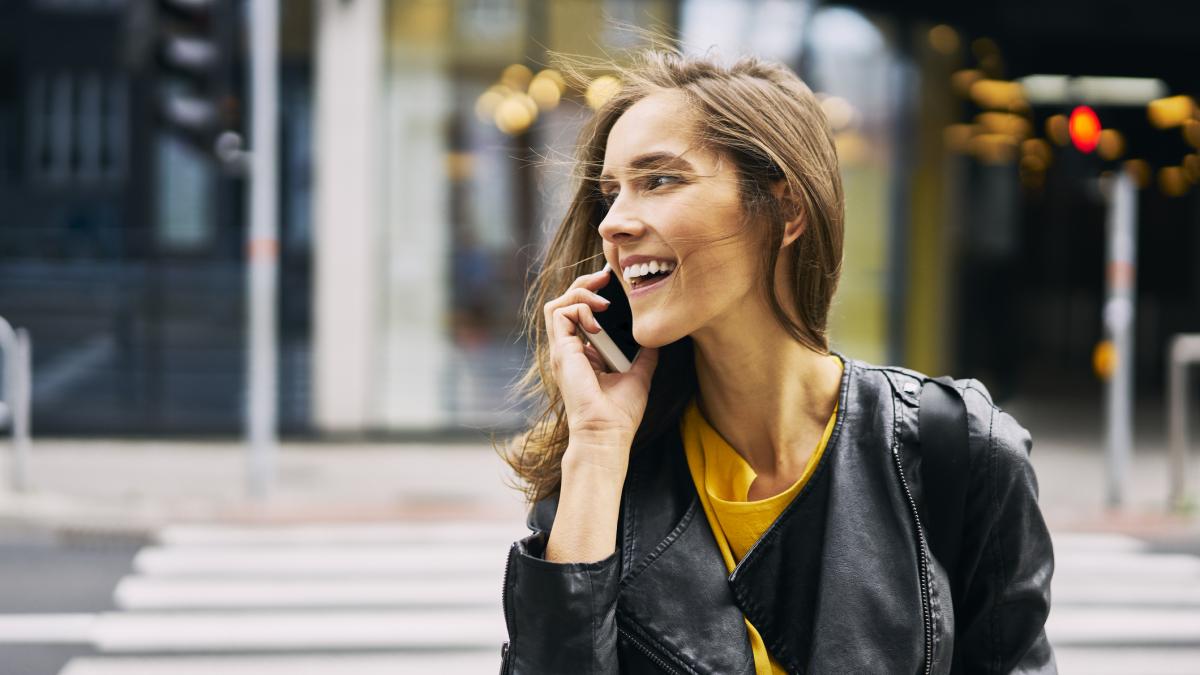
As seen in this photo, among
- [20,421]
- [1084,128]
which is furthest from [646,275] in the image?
[20,421]

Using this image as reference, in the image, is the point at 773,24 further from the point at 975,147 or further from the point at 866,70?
the point at 975,147

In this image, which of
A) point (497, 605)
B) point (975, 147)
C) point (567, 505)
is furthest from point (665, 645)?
point (975, 147)

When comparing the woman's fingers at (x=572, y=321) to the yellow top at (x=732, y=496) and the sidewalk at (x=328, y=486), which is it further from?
the sidewalk at (x=328, y=486)

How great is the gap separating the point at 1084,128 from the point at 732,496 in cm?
894

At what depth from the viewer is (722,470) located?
6.39ft

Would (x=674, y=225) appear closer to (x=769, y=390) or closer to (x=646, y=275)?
(x=646, y=275)

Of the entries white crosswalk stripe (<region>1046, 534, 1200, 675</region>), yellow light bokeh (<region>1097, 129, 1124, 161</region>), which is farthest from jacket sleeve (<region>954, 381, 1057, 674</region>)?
yellow light bokeh (<region>1097, 129, 1124, 161</region>)

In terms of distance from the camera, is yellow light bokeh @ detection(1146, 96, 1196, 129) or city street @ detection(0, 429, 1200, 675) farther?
yellow light bokeh @ detection(1146, 96, 1196, 129)

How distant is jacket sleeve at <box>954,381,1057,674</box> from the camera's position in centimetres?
179

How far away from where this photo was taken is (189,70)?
848cm

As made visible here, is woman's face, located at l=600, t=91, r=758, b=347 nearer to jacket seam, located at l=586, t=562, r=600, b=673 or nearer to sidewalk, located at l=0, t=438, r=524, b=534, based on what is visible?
jacket seam, located at l=586, t=562, r=600, b=673

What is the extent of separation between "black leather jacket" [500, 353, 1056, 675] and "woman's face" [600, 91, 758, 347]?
238 millimetres

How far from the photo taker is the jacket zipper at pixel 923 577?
5.77ft

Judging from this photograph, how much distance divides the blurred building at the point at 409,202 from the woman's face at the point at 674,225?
11.5 m
